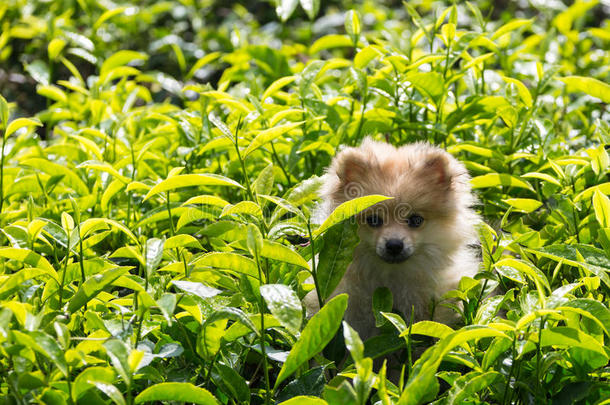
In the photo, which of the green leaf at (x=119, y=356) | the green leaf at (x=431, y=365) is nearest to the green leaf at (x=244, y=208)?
the green leaf at (x=119, y=356)

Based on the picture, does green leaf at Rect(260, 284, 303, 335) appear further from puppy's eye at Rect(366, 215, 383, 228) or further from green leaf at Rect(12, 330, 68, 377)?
puppy's eye at Rect(366, 215, 383, 228)

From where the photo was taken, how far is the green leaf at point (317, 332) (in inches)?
80.8

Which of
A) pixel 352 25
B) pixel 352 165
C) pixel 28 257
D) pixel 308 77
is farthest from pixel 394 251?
pixel 28 257

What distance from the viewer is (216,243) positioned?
9.39 ft

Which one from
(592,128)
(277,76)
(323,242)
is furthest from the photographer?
(277,76)

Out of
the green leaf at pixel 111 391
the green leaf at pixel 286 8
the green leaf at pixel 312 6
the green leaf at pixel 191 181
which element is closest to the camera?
the green leaf at pixel 111 391

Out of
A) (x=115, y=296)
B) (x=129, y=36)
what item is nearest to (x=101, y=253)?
(x=115, y=296)

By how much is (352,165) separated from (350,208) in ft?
3.38

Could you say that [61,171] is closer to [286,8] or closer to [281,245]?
[286,8]

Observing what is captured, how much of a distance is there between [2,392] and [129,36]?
573 cm

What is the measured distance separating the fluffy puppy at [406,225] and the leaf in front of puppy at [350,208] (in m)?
0.81

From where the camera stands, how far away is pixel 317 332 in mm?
2068

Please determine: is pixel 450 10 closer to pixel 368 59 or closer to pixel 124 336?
pixel 368 59

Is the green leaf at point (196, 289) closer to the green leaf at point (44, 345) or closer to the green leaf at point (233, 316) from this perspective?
the green leaf at point (233, 316)
